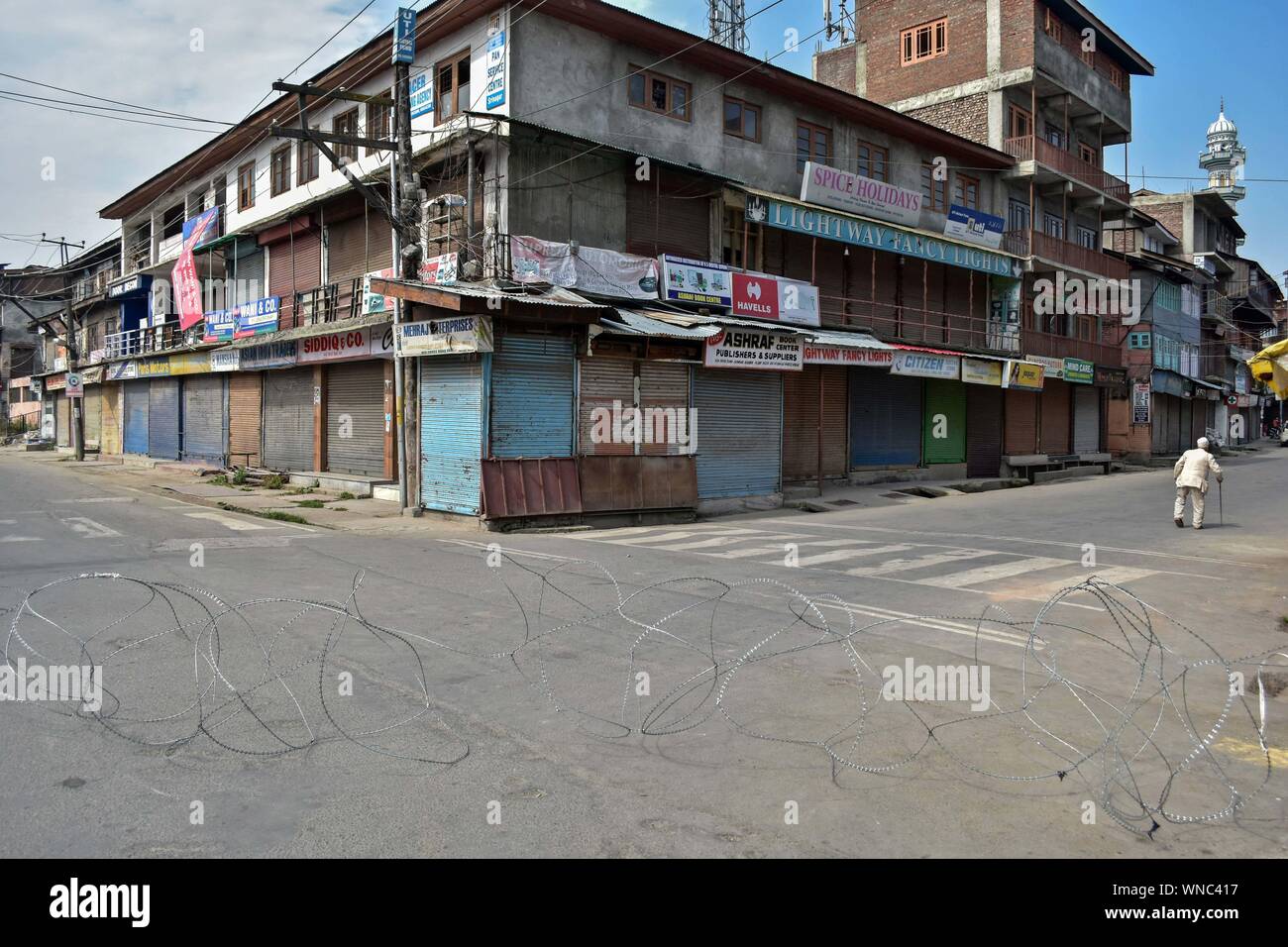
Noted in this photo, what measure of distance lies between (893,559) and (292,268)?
2217 cm

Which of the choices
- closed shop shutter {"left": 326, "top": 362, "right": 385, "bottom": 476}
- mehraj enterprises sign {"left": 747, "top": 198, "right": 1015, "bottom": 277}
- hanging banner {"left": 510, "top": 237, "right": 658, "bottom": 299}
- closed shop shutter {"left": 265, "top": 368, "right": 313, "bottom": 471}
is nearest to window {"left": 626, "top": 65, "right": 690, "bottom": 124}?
mehraj enterprises sign {"left": 747, "top": 198, "right": 1015, "bottom": 277}

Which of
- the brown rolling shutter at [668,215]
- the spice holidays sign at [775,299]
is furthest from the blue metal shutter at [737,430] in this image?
the brown rolling shutter at [668,215]

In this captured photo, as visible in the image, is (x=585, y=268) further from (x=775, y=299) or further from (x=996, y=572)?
(x=996, y=572)

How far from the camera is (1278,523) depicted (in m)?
18.3

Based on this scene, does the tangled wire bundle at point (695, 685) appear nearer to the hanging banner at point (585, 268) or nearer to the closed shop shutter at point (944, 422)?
the hanging banner at point (585, 268)

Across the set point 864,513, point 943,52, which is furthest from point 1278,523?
point 943,52

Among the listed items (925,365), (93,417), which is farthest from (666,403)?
(93,417)

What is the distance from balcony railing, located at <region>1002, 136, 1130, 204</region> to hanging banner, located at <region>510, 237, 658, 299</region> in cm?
2039

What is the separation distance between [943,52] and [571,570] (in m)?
32.7

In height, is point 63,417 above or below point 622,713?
above

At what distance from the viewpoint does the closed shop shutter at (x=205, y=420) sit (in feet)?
107

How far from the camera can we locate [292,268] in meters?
28.2

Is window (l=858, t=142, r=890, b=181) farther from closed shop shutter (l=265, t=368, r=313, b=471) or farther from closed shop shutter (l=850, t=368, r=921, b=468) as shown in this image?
closed shop shutter (l=265, t=368, r=313, b=471)

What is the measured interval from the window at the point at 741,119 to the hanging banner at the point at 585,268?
565cm
